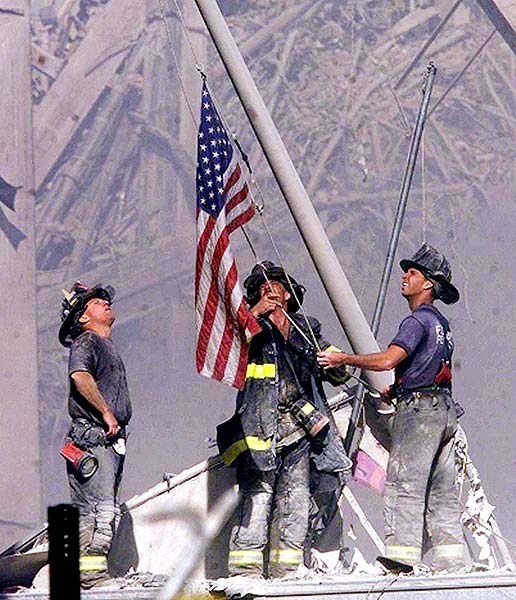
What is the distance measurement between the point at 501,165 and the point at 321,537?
256 inches

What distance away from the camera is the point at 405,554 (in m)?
10.1

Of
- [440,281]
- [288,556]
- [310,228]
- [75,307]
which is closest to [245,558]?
[288,556]

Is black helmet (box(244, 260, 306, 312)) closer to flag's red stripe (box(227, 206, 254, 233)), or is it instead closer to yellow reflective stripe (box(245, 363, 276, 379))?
flag's red stripe (box(227, 206, 254, 233))

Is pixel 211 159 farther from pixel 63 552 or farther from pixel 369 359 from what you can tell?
pixel 63 552

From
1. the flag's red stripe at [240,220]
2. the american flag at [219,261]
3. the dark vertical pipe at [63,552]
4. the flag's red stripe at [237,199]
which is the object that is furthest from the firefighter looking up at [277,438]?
the dark vertical pipe at [63,552]

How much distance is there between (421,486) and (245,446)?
1002mm

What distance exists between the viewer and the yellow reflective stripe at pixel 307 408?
1030 centimetres

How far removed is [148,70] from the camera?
55.3ft

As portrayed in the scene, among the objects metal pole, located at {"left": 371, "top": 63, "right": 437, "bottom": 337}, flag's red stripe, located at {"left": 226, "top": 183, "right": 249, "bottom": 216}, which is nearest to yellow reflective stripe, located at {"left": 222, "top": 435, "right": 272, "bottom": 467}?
flag's red stripe, located at {"left": 226, "top": 183, "right": 249, "bottom": 216}

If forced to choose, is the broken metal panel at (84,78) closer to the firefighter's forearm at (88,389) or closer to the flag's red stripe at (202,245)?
the flag's red stripe at (202,245)

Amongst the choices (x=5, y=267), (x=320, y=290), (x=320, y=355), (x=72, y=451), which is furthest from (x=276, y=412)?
(x=5, y=267)

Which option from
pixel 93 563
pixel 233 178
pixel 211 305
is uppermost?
pixel 233 178

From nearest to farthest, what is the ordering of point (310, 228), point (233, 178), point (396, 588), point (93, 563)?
1. point (396, 588)
2. point (93, 563)
3. point (233, 178)
4. point (310, 228)

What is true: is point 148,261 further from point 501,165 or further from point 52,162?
point 501,165
